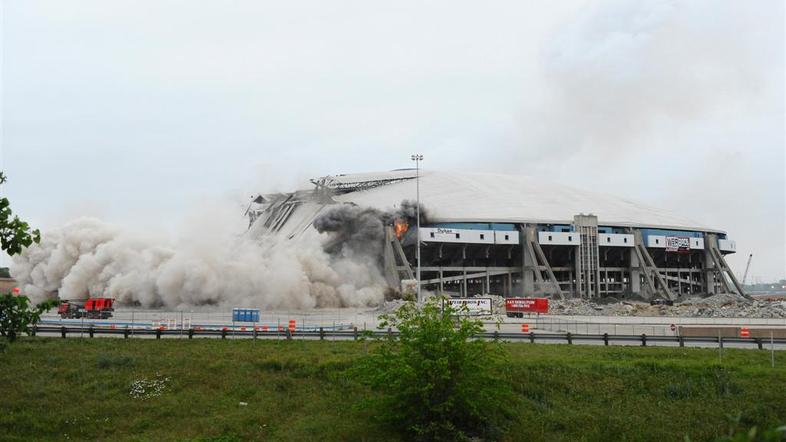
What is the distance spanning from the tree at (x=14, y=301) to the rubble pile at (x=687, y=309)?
199 ft

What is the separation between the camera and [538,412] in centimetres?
2194

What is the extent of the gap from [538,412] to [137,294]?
60.1 m

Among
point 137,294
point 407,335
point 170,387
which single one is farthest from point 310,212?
point 407,335

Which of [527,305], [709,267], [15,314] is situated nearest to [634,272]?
[709,267]

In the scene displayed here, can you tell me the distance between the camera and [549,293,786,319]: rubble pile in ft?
216

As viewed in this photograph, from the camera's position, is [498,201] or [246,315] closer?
[246,315]

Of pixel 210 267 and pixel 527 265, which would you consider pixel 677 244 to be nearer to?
pixel 527 265

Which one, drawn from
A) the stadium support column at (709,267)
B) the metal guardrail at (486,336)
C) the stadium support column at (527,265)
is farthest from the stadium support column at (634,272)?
the metal guardrail at (486,336)

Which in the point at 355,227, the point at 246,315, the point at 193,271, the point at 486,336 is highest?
the point at 355,227

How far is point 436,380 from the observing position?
1870cm

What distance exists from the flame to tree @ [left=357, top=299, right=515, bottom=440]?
64109mm

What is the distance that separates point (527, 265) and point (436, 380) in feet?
243

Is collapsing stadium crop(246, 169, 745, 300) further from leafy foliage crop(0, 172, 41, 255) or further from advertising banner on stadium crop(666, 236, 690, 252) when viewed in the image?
leafy foliage crop(0, 172, 41, 255)

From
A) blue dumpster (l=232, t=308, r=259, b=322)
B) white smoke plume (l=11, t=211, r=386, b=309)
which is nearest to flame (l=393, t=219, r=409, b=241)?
white smoke plume (l=11, t=211, r=386, b=309)
